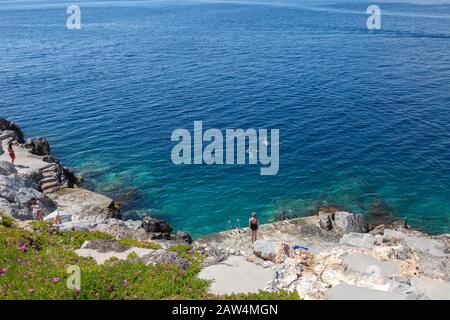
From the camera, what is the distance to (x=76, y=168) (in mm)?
51688

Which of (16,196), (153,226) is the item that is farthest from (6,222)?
(153,226)

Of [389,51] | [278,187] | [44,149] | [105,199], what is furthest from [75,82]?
[389,51]

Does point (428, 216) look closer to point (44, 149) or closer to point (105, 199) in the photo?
point (105, 199)

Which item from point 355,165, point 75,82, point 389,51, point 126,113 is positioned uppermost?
point 389,51

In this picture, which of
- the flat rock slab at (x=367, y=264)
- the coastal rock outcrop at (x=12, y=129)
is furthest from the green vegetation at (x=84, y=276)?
the coastal rock outcrop at (x=12, y=129)

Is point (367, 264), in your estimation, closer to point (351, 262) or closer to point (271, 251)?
point (351, 262)

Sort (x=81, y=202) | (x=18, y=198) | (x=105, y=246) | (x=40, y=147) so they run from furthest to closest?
(x=40, y=147), (x=81, y=202), (x=18, y=198), (x=105, y=246)

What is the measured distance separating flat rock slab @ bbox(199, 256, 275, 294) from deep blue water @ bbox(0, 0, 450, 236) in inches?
638

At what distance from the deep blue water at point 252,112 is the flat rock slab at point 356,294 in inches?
797

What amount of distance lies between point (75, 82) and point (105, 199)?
5040 centimetres

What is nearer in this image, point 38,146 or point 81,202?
point 81,202

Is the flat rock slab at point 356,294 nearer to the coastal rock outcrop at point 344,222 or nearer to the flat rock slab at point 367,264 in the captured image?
the flat rock slab at point 367,264
